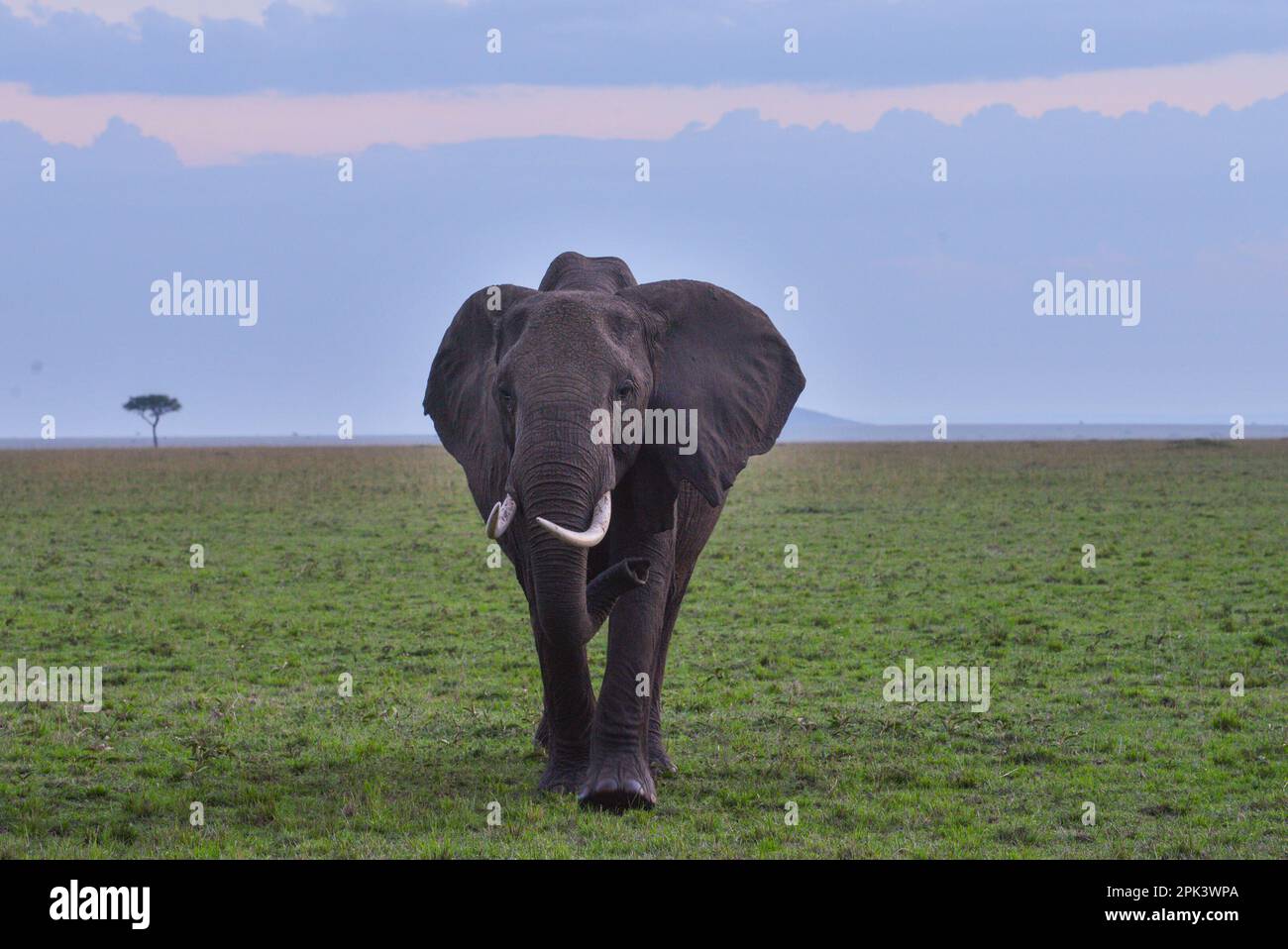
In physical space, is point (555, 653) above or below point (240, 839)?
above

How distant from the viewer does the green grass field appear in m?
8.05

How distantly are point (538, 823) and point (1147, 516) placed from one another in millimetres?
24564

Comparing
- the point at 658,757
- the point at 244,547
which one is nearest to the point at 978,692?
the point at 658,757

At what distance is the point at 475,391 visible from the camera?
9227mm

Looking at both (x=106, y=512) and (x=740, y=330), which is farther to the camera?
(x=106, y=512)

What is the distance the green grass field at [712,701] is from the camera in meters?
8.05

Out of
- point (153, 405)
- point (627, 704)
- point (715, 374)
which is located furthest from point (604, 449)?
point (153, 405)

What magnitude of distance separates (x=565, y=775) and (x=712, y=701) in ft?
9.69

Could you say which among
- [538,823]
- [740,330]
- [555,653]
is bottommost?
[538,823]

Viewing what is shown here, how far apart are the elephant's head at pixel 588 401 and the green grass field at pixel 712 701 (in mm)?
1553

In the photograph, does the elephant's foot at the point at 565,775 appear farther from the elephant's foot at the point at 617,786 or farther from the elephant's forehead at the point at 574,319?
the elephant's forehead at the point at 574,319

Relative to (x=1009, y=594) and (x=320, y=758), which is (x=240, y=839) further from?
(x=1009, y=594)

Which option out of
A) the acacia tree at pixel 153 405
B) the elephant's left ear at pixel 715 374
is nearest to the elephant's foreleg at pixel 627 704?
the elephant's left ear at pixel 715 374

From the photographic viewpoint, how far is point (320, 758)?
9.77 metres
